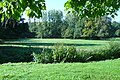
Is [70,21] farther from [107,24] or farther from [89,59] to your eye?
[89,59]

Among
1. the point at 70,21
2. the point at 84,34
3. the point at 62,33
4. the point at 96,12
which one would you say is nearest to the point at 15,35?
the point at 84,34

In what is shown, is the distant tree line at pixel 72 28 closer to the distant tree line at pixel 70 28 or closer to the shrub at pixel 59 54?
the distant tree line at pixel 70 28

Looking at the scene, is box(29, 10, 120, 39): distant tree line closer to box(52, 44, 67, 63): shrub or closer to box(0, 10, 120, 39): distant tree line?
box(0, 10, 120, 39): distant tree line

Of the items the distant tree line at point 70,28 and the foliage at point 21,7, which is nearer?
the foliage at point 21,7

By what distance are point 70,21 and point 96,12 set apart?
363 feet

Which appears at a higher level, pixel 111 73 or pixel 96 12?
pixel 96 12

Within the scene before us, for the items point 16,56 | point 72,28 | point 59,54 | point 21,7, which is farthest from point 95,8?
point 72,28

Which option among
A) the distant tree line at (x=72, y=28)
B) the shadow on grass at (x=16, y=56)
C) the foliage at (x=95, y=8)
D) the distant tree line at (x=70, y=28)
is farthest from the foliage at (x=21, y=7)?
the distant tree line at (x=72, y=28)

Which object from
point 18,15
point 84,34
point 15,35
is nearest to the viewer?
point 18,15

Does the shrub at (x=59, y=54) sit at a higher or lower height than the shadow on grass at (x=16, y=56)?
higher

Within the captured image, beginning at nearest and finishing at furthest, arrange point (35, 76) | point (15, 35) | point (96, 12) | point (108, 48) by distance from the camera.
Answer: point (96, 12) < point (35, 76) < point (108, 48) < point (15, 35)

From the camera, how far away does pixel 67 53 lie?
20969mm

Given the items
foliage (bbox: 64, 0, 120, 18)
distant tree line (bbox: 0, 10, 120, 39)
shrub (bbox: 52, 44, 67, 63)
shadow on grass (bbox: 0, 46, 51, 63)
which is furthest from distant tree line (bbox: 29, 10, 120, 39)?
foliage (bbox: 64, 0, 120, 18)

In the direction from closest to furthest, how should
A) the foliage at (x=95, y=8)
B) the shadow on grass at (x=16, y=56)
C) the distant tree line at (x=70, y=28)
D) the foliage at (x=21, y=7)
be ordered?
1. the foliage at (x=21, y=7)
2. the foliage at (x=95, y=8)
3. the shadow on grass at (x=16, y=56)
4. the distant tree line at (x=70, y=28)
